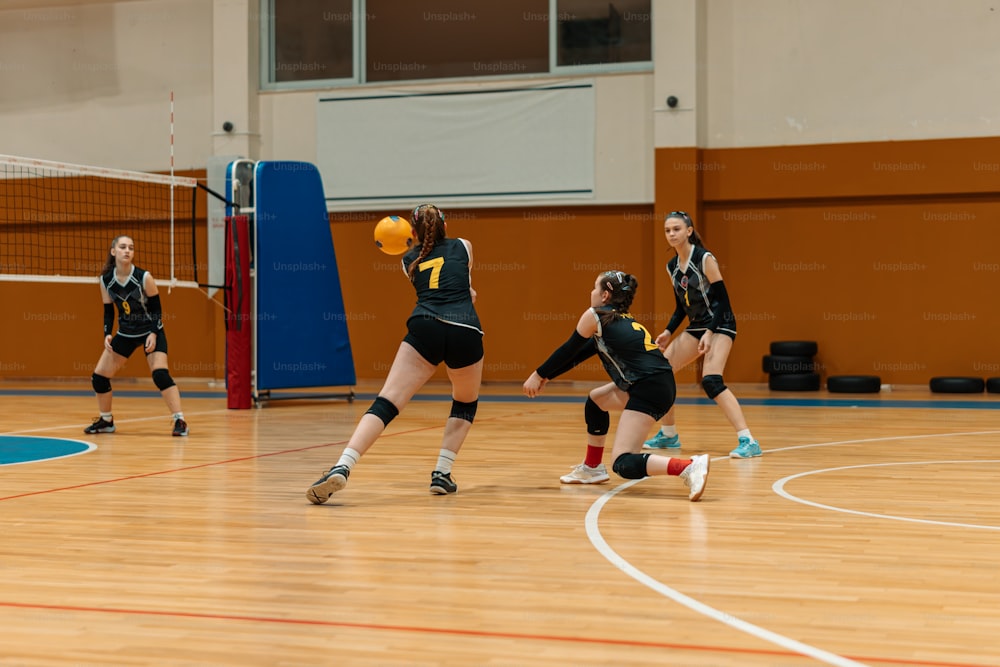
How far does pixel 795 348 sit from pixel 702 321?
25.2 feet

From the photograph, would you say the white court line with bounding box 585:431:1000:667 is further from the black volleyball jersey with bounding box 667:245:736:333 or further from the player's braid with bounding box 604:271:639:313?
the black volleyball jersey with bounding box 667:245:736:333

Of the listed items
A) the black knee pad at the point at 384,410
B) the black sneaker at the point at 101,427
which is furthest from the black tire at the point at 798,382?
the black knee pad at the point at 384,410

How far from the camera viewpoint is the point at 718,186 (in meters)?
15.9

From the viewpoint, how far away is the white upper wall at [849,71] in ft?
49.0

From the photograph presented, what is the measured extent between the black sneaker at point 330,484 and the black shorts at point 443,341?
75cm

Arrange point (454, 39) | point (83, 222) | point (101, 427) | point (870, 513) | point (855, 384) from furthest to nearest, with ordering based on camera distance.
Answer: point (83, 222)
point (454, 39)
point (855, 384)
point (101, 427)
point (870, 513)

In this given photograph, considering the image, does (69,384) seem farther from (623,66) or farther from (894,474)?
(894,474)

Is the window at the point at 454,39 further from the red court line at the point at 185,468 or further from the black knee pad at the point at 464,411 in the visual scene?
the black knee pad at the point at 464,411

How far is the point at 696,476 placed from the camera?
5.62 m

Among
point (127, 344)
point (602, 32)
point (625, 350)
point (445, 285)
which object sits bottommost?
point (127, 344)

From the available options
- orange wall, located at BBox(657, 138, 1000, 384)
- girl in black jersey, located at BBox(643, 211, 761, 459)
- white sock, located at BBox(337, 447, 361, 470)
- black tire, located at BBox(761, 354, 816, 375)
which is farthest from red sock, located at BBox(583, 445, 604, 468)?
orange wall, located at BBox(657, 138, 1000, 384)

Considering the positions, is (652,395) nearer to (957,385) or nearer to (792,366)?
(792,366)

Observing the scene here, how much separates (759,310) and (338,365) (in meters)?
6.39

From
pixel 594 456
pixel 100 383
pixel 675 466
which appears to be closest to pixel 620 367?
pixel 594 456
